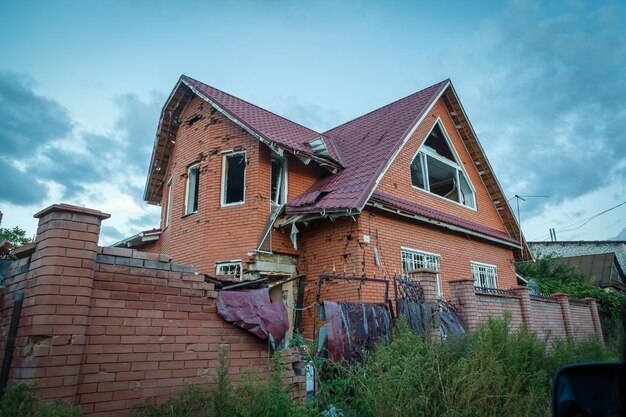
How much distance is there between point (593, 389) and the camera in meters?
1.75

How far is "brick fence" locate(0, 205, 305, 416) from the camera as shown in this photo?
346 cm

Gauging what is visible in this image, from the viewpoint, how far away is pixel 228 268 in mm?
9617

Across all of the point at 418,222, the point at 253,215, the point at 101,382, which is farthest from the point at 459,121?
the point at 101,382

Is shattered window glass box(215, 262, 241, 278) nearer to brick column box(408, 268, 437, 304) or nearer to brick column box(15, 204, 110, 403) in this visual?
brick column box(408, 268, 437, 304)

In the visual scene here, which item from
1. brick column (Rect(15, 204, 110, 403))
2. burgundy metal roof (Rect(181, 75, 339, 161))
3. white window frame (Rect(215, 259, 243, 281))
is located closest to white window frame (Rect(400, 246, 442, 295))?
burgundy metal roof (Rect(181, 75, 339, 161))

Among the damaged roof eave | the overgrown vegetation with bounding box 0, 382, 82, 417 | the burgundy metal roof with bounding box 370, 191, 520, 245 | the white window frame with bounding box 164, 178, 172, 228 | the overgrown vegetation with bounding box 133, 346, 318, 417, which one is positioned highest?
the damaged roof eave

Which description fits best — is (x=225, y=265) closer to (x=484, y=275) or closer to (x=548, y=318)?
(x=484, y=275)

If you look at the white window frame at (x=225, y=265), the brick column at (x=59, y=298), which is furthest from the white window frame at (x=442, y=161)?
the brick column at (x=59, y=298)

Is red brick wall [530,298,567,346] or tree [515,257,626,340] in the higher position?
tree [515,257,626,340]

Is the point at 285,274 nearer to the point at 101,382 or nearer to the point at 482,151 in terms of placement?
the point at 101,382

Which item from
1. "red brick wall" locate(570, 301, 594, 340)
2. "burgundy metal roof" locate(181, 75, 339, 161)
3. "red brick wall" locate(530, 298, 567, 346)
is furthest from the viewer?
"red brick wall" locate(570, 301, 594, 340)

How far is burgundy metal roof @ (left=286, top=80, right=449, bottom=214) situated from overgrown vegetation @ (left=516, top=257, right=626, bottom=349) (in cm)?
852

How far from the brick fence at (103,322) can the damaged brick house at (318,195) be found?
135 inches

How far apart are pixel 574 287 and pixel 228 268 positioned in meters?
17.5
